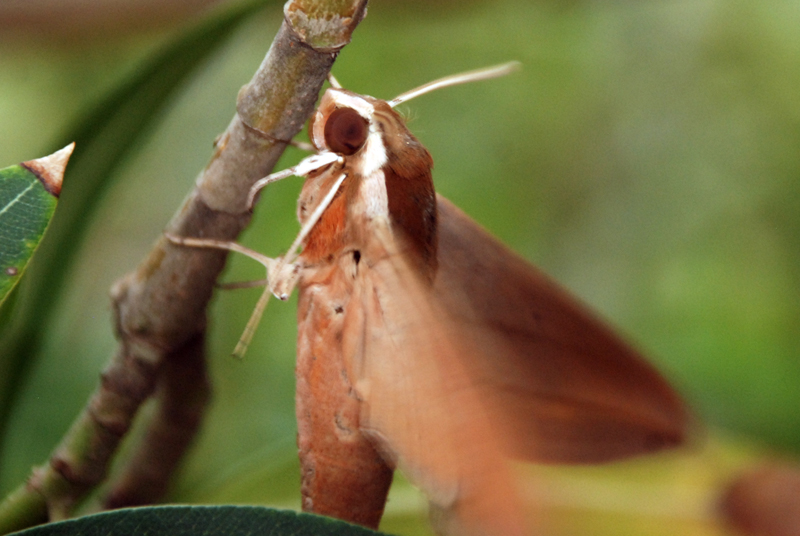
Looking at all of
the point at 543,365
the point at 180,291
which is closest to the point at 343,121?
the point at 180,291

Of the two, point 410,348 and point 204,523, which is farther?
point 410,348

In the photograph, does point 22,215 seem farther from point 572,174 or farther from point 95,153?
point 572,174

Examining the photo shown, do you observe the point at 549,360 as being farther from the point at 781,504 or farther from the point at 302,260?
the point at 781,504

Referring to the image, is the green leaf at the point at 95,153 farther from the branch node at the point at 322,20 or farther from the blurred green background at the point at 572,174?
the branch node at the point at 322,20

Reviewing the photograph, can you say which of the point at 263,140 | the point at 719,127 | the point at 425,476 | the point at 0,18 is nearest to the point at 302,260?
the point at 263,140

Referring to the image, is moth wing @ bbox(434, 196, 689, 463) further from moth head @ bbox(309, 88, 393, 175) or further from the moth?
moth head @ bbox(309, 88, 393, 175)

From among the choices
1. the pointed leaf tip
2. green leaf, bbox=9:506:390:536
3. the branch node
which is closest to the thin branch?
the branch node
